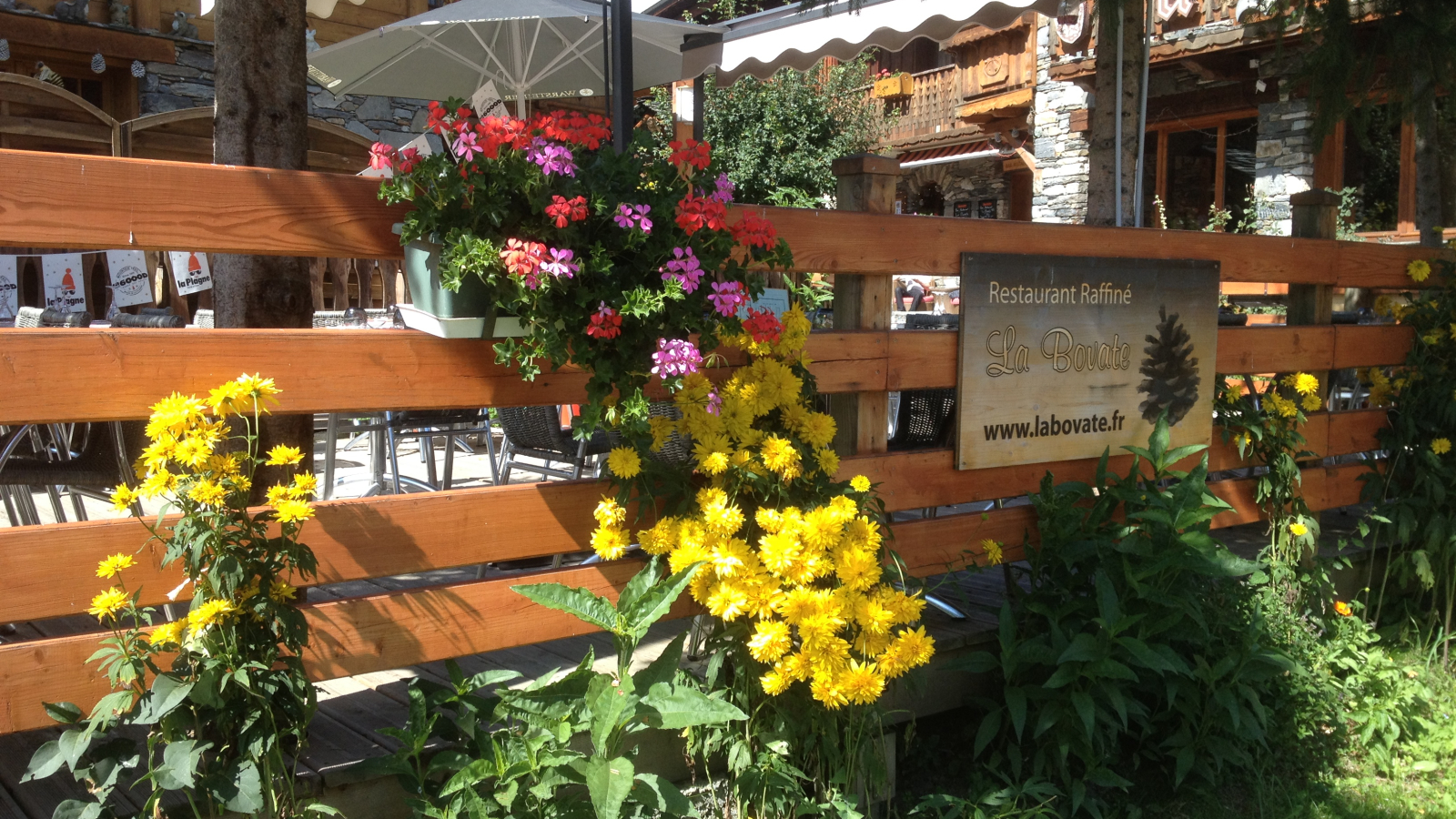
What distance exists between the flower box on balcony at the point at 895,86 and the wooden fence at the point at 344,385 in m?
16.3

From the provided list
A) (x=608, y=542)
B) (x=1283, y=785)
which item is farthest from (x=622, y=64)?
(x=1283, y=785)

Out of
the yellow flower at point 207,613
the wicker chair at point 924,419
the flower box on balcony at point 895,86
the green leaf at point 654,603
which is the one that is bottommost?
the green leaf at point 654,603

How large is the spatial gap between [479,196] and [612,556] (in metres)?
0.82

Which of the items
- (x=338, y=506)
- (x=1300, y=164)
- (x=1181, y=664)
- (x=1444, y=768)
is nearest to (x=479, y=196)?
(x=338, y=506)

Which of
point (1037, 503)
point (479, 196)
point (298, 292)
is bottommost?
point (1037, 503)

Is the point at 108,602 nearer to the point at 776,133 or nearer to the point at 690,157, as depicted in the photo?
the point at 690,157

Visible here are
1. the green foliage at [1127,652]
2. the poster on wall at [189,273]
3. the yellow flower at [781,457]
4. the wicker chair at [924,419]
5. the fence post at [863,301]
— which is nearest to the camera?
the yellow flower at [781,457]

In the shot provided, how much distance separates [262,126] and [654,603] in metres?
1.47

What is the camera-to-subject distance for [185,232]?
2.08m

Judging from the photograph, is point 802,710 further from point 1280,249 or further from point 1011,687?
point 1280,249

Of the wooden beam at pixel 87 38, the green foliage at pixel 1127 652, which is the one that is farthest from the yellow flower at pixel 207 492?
the wooden beam at pixel 87 38

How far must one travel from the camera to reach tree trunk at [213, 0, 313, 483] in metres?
2.62

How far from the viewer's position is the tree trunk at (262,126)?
262 centimetres

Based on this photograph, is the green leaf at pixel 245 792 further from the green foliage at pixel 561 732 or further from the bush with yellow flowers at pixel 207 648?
the green foliage at pixel 561 732
